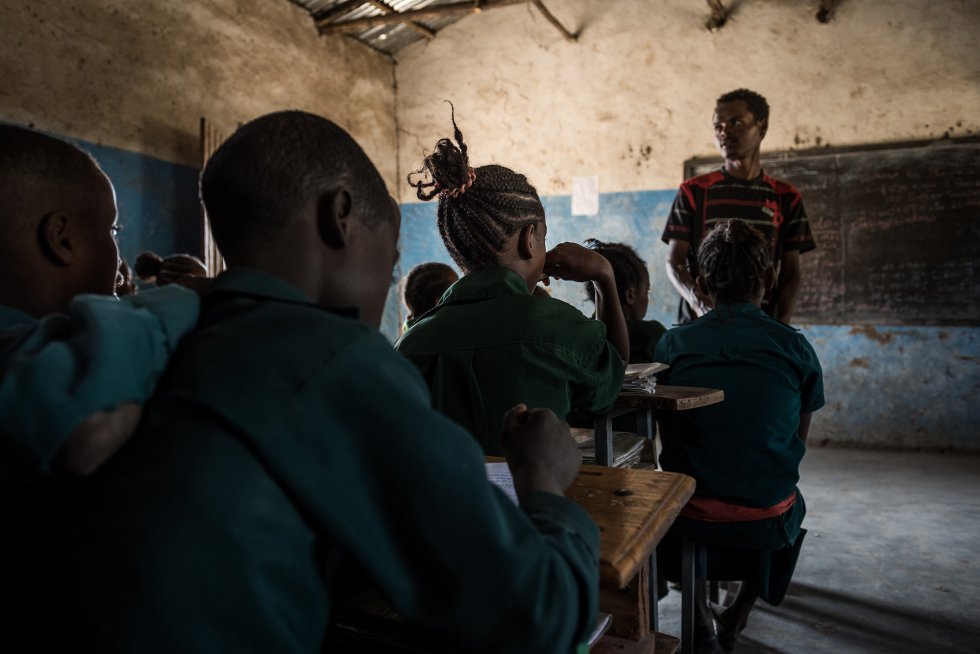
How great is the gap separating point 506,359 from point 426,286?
1.57 metres

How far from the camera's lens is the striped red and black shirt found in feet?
10.1

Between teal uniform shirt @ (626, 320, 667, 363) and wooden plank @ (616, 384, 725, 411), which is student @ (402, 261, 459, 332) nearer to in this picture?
teal uniform shirt @ (626, 320, 667, 363)

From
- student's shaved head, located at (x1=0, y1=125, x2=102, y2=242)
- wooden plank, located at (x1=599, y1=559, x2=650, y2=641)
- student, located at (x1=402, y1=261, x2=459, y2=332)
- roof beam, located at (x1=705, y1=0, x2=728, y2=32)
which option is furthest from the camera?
roof beam, located at (x1=705, y1=0, x2=728, y2=32)

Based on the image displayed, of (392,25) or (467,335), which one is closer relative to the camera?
(467,335)

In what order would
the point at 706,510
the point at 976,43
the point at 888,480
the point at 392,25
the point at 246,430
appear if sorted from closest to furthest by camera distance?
the point at 246,430 < the point at 706,510 < the point at 888,480 < the point at 976,43 < the point at 392,25

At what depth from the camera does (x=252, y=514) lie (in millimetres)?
529

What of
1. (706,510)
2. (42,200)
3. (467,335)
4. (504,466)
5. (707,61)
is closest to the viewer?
(42,200)

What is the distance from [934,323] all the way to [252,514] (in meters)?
5.71

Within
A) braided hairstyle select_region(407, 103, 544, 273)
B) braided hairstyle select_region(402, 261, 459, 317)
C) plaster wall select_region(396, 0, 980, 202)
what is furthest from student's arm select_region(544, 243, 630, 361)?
plaster wall select_region(396, 0, 980, 202)

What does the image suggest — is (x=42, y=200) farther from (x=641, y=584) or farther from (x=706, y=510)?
(x=706, y=510)

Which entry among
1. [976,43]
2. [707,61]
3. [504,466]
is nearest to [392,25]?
[707,61]

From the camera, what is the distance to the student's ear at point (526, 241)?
5.59 ft

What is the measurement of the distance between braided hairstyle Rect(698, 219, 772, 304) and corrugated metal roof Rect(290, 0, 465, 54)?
456cm

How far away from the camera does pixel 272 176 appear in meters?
0.76
